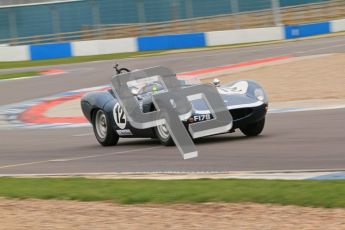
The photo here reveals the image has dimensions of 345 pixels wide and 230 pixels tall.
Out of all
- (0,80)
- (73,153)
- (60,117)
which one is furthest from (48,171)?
(0,80)

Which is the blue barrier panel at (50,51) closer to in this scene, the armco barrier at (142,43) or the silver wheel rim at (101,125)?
the armco barrier at (142,43)

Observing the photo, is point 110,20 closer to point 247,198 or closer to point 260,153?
point 260,153

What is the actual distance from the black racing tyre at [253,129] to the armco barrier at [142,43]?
2797 cm

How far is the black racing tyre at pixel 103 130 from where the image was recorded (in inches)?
519

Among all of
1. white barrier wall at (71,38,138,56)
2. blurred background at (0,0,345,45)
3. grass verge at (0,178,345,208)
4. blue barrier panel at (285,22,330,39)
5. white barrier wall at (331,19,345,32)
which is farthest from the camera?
white barrier wall at (331,19,345,32)

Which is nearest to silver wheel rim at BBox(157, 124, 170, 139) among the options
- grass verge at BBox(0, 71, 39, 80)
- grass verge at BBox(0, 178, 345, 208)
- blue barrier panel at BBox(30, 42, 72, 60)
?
grass verge at BBox(0, 178, 345, 208)

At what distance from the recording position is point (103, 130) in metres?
13.4

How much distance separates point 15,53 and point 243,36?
10.4 m

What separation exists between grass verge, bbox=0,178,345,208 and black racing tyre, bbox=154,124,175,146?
8.69ft

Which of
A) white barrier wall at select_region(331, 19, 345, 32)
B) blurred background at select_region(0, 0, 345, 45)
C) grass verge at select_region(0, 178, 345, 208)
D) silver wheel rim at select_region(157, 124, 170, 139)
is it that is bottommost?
white barrier wall at select_region(331, 19, 345, 32)

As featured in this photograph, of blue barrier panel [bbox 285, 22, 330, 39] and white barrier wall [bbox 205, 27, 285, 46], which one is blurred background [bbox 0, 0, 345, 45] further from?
blue barrier panel [bbox 285, 22, 330, 39]

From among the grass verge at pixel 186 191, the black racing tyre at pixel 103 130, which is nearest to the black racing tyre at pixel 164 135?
the black racing tyre at pixel 103 130

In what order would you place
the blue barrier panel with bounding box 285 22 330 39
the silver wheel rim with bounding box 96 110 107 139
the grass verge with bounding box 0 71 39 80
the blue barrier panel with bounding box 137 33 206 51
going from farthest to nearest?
1. the blue barrier panel with bounding box 285 22 330 39
2. the blue barrier panel with bounding box 137 33 206 51
3. the grass verge with bounding box 0 71 39 80
4. the silver wheel rim with bounding box 96 110 107 139

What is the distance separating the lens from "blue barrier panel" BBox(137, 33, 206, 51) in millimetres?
40344
